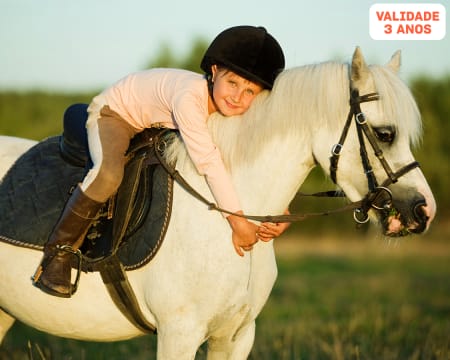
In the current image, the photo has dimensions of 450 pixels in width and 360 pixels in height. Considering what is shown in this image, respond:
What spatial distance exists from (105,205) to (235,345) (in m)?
1.25

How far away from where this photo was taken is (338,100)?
353 centimetres

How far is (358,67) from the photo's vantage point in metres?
3.42

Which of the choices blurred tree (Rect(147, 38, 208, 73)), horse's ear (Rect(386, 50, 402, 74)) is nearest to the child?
horse's ear (Rect(386, 50, 402, 74))

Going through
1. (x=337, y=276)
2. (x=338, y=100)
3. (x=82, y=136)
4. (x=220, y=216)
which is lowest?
(x=337, y=276)

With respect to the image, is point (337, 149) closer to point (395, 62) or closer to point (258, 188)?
point (258, 188)

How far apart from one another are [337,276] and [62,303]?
45.7 feet

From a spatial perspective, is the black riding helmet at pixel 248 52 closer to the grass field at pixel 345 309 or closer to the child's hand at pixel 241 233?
the child's hand at pixel 241 233

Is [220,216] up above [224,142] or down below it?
below

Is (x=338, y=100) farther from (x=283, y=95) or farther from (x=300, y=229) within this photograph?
(x=300, y=229)

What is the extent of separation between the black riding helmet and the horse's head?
515mm

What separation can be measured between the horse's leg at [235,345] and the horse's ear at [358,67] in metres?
1.71

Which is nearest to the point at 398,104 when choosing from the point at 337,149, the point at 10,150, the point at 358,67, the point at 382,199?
the point at 358,67

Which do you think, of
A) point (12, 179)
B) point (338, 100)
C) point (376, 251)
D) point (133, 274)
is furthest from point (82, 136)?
point (376, 251)

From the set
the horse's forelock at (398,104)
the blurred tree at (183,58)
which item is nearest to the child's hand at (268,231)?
the horse's forelock at (398,104)
